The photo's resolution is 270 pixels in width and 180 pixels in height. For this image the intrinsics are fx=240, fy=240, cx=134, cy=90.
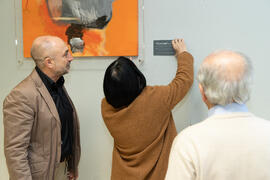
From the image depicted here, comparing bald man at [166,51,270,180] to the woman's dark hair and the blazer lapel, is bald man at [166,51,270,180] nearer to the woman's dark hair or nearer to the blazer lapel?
the woman's dark hair

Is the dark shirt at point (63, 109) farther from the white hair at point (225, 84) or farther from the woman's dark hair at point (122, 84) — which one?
the white hair at point (225, 84)

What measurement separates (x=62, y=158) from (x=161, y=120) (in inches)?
29.3

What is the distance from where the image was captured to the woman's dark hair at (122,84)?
1261 millimetres

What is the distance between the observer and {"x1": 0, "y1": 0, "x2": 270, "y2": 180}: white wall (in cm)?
157

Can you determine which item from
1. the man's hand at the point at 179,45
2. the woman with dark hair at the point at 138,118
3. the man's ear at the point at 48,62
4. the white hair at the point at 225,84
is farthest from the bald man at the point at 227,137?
the man's ear at the point at 48,62

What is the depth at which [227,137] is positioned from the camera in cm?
83

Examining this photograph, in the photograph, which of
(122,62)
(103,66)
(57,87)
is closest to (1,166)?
(57,87)

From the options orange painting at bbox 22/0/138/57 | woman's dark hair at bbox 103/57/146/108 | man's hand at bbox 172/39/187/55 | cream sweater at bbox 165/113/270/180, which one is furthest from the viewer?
orange painting at bbox 22/0/138/57

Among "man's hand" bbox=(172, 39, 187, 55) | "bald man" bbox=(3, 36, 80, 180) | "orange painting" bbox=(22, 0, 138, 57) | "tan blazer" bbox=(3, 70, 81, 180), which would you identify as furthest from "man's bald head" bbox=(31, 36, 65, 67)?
"man's hand" bbox=(172, 39, 187, 55)

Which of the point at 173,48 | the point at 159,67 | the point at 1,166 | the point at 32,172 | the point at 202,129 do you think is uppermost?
the point at 173,48

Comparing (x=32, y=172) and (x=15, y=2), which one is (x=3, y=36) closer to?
(x=15, y=2)

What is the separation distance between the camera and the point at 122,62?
4.28 feet

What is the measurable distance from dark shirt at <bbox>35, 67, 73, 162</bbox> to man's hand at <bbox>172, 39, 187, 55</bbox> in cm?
80

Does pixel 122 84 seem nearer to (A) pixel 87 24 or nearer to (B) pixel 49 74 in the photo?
(B) pixel 49 74
